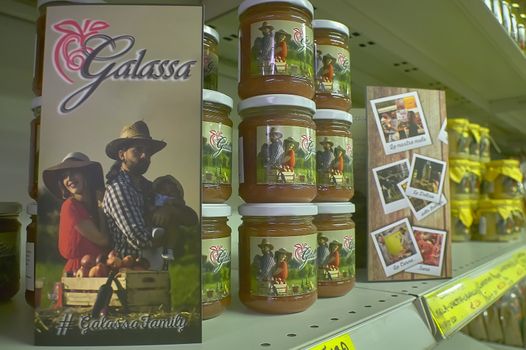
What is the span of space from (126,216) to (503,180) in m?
2.01

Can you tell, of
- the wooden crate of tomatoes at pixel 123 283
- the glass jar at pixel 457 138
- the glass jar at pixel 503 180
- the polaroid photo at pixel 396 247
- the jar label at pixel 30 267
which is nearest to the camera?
the wooden crate of tomatoes at pixel 123 283

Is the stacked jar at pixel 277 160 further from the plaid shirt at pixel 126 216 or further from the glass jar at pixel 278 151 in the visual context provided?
the plaid shirt at pixel 126 216

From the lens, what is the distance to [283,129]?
780 millimetres

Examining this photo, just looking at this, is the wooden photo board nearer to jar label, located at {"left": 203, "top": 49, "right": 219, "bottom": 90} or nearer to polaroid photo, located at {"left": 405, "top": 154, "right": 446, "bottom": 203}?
polaroid photo, located at {"left": 405, "top": 154, "right": 446, "bottom": 203}

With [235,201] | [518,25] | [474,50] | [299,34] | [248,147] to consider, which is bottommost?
[235,201]

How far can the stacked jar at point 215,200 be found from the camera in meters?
0.74

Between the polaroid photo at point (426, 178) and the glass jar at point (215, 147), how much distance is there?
0.52m

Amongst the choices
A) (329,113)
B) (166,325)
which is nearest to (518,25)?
(329,113)

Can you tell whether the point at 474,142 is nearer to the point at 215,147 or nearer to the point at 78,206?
the point at 215,147

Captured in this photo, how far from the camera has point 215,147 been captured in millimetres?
771

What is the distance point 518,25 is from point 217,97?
1.73 meters

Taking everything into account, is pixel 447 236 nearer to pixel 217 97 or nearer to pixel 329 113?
pixel 329 113

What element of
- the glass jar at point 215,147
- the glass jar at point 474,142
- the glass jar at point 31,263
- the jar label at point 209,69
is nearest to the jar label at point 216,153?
the glass jar at point 215,147

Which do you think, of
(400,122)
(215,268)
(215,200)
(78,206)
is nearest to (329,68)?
(400,122)
